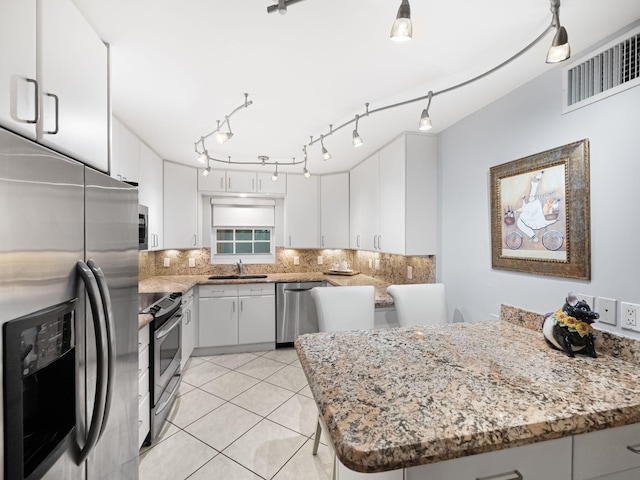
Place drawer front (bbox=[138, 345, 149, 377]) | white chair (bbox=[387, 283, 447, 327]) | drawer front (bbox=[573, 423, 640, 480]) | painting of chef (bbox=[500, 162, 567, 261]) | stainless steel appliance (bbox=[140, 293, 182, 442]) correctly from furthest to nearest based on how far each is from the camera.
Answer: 1. white chair (bbox=[387, 283, 447, 327])
2. stainless steel appliance (bbox=[140, 293, 182, 442])
3. drawer front (bbox=[138, 345, 149, 377])
4. painting of chef (bbox=[500, 162, 567, 261])
5. drawer front (bbox=[573, 423, 640, 480])

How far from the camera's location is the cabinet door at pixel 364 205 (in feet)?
10.8

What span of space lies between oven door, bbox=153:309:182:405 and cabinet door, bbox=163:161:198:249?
1.20 metres

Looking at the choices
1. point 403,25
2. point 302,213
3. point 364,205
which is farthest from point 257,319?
point 403,25

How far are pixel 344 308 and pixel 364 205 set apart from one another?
1.73 m

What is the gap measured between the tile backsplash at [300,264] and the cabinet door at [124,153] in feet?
3.95

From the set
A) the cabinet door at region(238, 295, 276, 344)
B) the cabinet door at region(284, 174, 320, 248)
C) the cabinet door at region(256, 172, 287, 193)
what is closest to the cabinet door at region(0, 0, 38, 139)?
the cabinet door at region(238, 295, 276, 344)

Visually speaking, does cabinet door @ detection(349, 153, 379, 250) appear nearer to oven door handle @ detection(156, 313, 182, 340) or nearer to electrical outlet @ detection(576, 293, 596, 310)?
electrical outlet @ detection(576, 293, 596, 310)

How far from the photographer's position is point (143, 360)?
1956 millimetres

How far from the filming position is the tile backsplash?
320cm

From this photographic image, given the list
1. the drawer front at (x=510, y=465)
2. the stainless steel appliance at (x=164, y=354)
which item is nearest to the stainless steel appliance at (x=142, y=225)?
the stainless steel appliance at (x=164, y=354)

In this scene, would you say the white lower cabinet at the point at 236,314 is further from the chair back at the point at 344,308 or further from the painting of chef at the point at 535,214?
the painting of chef at the point at 535,214

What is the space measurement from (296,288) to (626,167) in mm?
3119

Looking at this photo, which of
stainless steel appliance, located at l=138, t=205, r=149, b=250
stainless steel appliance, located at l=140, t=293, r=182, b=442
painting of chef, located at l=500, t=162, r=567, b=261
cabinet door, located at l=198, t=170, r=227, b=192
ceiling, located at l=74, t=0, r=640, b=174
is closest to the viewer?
ceiling, located at l=74, t=0, r=640, b=174

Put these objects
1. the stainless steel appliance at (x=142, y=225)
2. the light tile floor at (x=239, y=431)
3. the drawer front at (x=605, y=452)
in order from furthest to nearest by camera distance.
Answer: the stainless steel appliance at (x=142, y=225)
the light tile floor at (x=239, y=431)
the drawer front at (x=605, y=452)
